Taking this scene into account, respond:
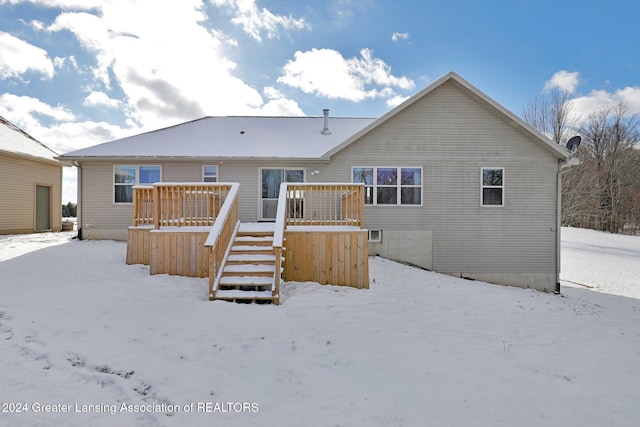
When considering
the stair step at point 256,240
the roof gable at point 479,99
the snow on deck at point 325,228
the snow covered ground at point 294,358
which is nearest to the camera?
the snow covered ground at point 294,358

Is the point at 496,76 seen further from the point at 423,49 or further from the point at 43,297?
the point at 43,297

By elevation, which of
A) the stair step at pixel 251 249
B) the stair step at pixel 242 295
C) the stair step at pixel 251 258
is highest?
the stair step at pixel 251 249

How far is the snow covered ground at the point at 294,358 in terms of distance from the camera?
2.62 meters

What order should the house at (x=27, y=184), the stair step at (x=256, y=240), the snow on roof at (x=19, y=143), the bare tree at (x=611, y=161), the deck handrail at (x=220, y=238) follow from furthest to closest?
the bare tree at (x=611, y=161), the snow on roof at (x=19, y=143), the house at (x=27, y=184), the stair step at (x=256, y=240), the deck handrail at (x=220, y=238)

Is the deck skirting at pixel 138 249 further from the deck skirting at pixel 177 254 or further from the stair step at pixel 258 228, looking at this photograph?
the stair step at pixel 258 228

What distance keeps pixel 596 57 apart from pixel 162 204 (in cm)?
2574

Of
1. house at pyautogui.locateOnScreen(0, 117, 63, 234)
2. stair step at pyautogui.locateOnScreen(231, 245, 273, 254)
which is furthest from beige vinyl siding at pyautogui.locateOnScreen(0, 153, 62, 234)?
stair step at pyautogui.locateOnScreen(231, 245, 273, 254)

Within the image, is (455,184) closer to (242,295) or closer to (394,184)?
(394,184)

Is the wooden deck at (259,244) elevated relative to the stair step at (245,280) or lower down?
elevated

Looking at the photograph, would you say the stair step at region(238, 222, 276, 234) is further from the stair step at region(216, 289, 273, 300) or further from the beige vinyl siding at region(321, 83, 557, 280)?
the beige vinyl siding at region(321, 83, 557, 280)

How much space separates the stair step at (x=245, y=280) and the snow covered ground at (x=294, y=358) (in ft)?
1.56

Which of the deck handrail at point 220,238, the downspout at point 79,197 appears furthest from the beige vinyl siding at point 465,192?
the downspout at point 79,197

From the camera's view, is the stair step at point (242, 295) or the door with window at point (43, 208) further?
the door with window at point (43, 208)

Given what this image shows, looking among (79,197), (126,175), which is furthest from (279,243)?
(79,197)
